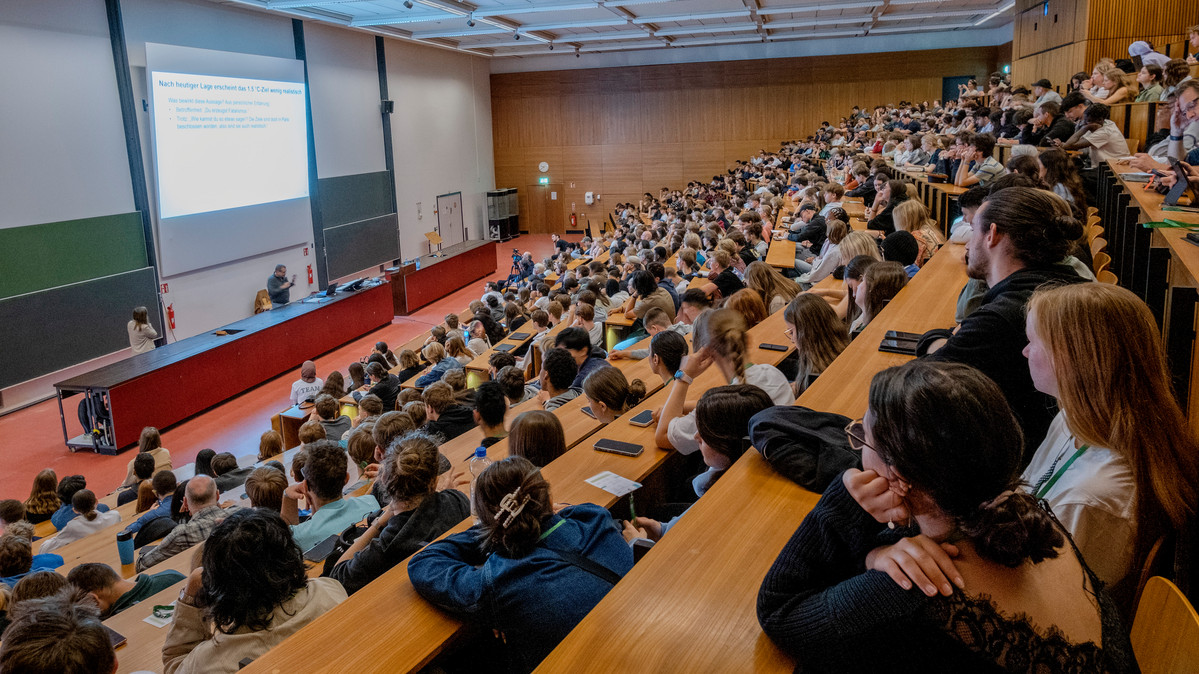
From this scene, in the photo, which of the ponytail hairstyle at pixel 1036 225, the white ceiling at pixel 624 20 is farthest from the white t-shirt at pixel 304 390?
the ponytail hairstyle at pixel 1036 225

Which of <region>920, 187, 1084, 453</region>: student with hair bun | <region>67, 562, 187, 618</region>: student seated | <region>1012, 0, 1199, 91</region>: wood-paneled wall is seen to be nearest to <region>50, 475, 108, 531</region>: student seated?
<region>67, 562, 187, 618</region>: student seated


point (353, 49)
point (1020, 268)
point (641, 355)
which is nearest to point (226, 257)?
point (353, 49)

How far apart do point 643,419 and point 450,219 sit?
1870cm

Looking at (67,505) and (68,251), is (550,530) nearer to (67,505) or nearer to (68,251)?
(67,505)

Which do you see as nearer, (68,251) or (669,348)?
(669,348)

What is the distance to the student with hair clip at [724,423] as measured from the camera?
2471mm

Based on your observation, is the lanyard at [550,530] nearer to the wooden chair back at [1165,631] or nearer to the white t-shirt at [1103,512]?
the white t-shirt at [1103,512]

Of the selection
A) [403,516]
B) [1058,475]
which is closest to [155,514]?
[403,516]

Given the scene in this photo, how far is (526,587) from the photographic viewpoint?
1.88 metres

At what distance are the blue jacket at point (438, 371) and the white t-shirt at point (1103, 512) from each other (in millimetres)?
5827

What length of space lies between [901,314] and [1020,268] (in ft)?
3.46

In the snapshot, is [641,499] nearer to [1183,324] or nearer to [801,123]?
[1183,324]

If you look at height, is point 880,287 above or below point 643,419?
above

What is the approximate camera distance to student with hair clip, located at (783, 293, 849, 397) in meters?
3.32
